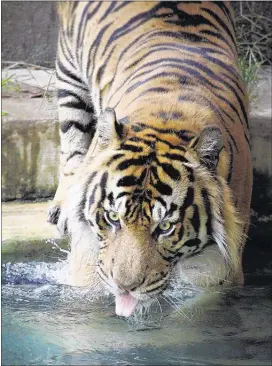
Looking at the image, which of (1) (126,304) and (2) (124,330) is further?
(2) (124,330)

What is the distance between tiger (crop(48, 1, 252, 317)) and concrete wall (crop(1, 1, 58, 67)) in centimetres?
197

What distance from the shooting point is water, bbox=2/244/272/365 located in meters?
3.23

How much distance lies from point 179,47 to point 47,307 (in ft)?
4.21

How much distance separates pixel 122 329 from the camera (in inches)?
141

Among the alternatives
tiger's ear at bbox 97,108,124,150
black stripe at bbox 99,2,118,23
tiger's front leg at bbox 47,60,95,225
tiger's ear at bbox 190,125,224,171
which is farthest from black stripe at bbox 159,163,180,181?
tiger's front leg at bbox 47,60,95,225

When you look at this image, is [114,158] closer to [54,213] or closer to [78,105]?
[54,213]

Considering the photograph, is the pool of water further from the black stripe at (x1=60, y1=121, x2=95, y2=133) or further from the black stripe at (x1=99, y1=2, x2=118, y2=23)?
the black stripe at (x1=99, y1=2, x2=118, y2=23)

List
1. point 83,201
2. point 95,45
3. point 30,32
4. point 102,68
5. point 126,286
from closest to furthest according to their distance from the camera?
point 126,286 → point 83,201 → point 102,68 → point 95,45 → point 30,32

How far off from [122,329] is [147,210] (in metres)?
0.73

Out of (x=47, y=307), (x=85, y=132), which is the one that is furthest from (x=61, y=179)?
(x=47, y=307)

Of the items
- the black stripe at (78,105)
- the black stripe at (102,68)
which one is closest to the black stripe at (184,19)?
the black stripe at (102,68)

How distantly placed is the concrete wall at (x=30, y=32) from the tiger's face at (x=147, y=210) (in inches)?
126

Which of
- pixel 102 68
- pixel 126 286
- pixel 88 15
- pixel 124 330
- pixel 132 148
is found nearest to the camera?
pixel 126 286

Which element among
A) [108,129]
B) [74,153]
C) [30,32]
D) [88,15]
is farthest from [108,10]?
[30,32]
